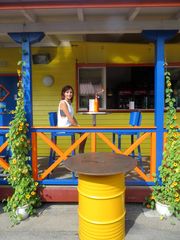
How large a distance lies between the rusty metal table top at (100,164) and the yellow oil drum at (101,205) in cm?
8

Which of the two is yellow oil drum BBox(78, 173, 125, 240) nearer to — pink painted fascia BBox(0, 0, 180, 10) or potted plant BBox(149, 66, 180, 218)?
potted plant BBox(149, 66, 180, 218)

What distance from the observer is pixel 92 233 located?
99.0 inches

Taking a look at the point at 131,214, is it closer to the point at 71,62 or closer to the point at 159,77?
the point at 159,77

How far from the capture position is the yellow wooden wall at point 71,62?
525 centimetres

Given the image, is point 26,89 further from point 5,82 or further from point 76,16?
point 5,82

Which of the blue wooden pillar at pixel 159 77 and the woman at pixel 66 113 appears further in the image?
the woman at pixel 66 113

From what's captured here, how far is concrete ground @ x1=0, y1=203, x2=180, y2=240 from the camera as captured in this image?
108 inches

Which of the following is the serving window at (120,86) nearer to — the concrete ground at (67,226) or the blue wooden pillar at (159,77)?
the blue wooden pillar at (159,77)

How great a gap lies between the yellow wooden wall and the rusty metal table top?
8.47 feet

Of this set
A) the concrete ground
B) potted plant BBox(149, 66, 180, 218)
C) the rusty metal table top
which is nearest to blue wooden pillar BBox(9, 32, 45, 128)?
the rusty metal table top

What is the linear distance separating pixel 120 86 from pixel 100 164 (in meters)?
3.05

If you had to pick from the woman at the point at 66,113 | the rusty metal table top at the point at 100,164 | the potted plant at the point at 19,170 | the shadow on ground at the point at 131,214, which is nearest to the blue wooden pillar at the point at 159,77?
the shadow on ground at the point at 131,214

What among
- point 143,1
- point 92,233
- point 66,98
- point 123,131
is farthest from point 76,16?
point 92,233

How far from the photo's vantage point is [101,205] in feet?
8.07
